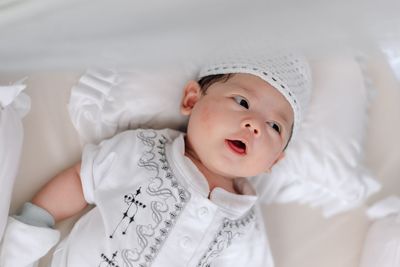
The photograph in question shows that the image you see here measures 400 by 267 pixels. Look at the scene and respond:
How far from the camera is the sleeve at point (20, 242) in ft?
3.55

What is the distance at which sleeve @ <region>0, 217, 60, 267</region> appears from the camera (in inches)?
42.6

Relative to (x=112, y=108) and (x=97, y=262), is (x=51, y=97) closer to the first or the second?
(x=112, y=108)

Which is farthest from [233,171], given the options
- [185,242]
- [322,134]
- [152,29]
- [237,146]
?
[152,29]

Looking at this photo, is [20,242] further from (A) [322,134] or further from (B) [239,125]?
(A) [322,134]

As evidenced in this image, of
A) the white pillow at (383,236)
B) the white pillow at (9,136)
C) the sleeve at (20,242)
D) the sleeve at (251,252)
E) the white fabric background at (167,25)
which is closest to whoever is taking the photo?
the white fabric background at (167,25)

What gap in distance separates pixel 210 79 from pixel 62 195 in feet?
1.25

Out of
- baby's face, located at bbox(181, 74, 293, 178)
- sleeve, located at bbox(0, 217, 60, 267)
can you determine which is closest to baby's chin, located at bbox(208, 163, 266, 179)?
baby's face, located at bbox(181, 74, 293, 178)

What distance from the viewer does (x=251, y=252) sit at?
1.24m

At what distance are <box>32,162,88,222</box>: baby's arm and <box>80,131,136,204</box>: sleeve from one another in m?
0.02

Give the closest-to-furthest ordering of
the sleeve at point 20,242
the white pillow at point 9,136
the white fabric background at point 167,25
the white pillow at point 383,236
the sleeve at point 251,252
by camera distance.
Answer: the white fabric background at point 167,25 → the white pillow at point 9,136 → the sleeve at point 20,242 → the sleeve at point 251,252 → the white pillow at point 383,236

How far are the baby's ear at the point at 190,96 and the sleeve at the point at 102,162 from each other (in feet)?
0.40

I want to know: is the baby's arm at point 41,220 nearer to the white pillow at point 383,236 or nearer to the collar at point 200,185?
the collar at point 200,185

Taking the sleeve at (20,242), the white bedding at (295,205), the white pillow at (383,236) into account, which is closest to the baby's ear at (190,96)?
the white bedding at (295,205)

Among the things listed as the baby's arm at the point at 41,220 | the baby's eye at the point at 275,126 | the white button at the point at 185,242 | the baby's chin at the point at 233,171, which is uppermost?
the baby's eye at the point at 275,126
